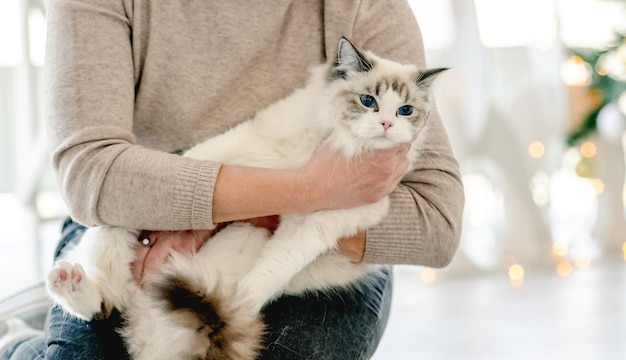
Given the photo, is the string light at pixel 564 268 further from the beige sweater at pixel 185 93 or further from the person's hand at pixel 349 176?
the person's hand at pixel 349 176

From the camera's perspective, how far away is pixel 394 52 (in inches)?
59.4

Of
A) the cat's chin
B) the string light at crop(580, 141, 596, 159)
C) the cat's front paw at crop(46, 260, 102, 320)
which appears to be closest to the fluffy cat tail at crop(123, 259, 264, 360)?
the cat's front paw at crop(46, 260, 102, 320)

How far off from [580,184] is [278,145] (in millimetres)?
2377

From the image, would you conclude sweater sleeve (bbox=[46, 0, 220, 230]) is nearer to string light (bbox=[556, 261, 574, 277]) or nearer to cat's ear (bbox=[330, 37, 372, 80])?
cat's ear (bbox=[330, 37, 372, 80])

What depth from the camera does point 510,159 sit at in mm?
3166

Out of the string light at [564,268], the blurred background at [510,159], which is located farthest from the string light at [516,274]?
the string light at [564,268]

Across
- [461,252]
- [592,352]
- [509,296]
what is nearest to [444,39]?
[461,252]

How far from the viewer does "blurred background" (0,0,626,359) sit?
2705 mm

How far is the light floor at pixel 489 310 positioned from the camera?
2301mm

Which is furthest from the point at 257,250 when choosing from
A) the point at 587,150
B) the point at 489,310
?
the point at 587,150

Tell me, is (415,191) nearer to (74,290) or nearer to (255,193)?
(255,193)

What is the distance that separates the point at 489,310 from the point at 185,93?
1.67 meters

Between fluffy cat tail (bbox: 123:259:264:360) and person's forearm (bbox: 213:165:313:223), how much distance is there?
169 mm

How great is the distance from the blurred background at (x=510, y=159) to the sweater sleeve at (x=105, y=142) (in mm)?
1378
